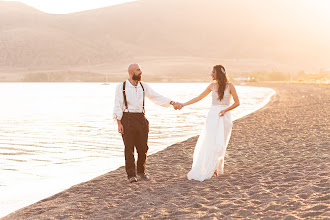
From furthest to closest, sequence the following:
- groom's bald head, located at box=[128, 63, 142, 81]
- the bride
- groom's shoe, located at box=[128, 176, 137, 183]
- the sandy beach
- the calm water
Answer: the calm water, groom's shoe, located at box=[128, 176, 137, 183], the bride, groom's bald head, located at box=[128, 63, 142, 81], the sandy beach

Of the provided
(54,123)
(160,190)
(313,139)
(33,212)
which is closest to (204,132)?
(160,190)

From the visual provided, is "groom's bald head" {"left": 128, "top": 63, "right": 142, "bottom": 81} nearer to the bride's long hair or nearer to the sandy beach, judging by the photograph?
the bride's long hair

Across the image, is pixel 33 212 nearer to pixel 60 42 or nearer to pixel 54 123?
pixel 54 123

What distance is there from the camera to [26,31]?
156125 mm

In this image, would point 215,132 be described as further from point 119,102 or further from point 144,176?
point 119,102

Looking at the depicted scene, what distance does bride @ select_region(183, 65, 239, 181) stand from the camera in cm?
693

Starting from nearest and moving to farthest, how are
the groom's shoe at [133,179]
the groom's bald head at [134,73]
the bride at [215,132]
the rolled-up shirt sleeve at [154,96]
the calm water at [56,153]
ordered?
1. the groom's bald head at [134,73]
2. the bride at [215,132]
3. the groom's shoe at [133,179]
4. the rolled-up shirt sleeve at [154,96]
5. the calm water at [56,153]

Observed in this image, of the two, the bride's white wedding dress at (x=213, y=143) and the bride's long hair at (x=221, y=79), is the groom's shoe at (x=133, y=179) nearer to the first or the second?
the bride's white wedding dress at (x=213, y=143)

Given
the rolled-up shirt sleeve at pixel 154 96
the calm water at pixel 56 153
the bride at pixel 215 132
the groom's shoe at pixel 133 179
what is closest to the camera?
the bride at pixel 215 132

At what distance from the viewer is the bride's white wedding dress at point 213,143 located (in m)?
6.95

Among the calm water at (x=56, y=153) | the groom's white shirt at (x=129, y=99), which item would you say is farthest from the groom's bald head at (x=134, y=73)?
the calm water at (x=56, y=153)

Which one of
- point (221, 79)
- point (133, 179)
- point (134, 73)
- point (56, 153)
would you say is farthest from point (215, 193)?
point (56, 153)

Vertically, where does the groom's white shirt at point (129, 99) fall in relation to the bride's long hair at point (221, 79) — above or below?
below

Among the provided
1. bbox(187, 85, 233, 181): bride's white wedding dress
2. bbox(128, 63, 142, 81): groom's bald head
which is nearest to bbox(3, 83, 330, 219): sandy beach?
bbox(187, 85, 233, 181): bride's white wedding dress
